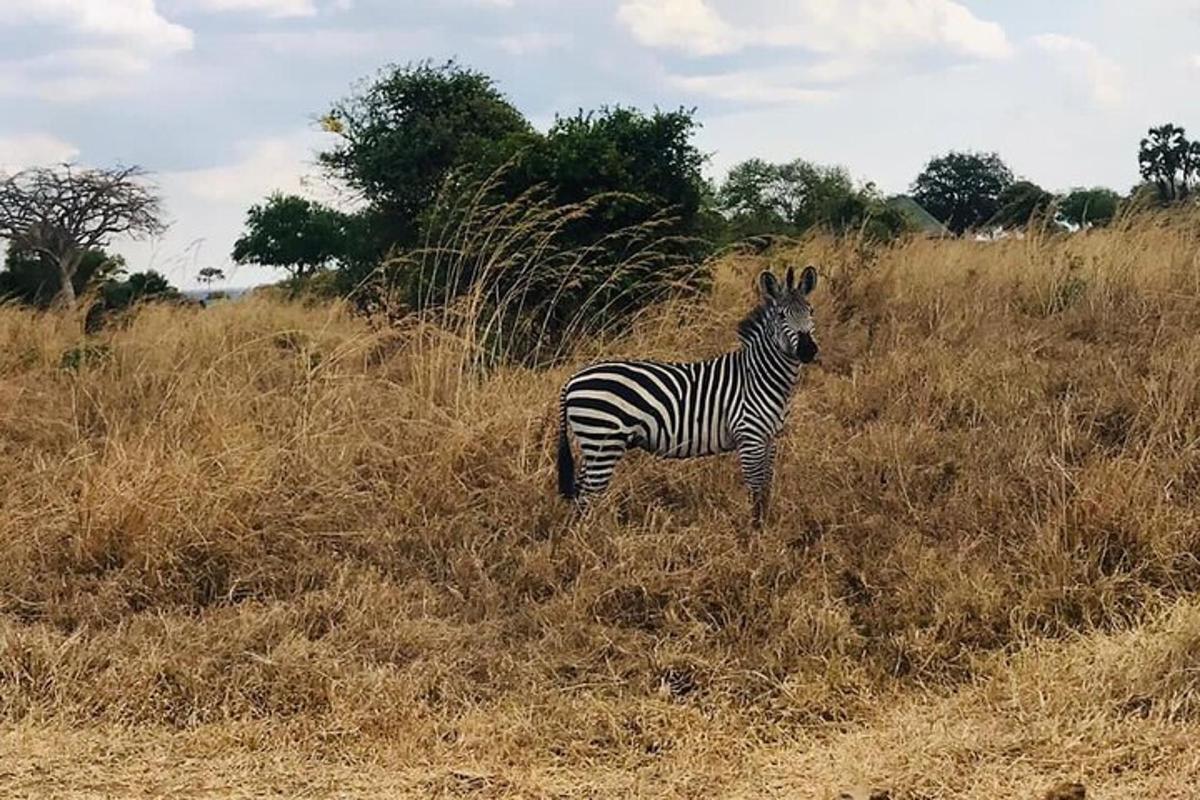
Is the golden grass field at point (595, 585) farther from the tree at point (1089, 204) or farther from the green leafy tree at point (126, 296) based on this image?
the tree at point (1089, 204)

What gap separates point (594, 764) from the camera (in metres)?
3.41

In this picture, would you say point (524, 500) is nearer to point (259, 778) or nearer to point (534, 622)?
point (534, 622)

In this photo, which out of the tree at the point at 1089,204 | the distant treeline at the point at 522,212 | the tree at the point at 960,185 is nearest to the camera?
the distant treeline at the point at 522,212

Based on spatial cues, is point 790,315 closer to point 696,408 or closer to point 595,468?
point 696,408

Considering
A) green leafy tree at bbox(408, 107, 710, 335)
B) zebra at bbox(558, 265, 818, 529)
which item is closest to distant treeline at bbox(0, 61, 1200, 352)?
green leafy tree at bbox(408, 107, 710, 335)

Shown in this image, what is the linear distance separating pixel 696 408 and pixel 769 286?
671mm

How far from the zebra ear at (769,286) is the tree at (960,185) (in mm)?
27231

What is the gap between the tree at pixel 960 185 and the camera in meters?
31.0

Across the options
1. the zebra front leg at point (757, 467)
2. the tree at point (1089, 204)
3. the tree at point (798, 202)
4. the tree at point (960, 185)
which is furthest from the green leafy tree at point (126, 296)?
the tree at point (960, 185)

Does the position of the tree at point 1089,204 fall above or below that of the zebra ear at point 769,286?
above

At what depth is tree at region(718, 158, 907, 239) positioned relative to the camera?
11.9 m

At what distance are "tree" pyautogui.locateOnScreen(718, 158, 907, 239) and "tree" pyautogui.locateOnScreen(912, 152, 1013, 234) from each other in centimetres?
665

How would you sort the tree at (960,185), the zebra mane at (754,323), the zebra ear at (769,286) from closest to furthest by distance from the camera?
1. the zebra ear at (769,286)
2. the zebra mane at (754,323)
3. the tree at (960,185)

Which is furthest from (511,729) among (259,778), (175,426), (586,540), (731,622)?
(175,426)
